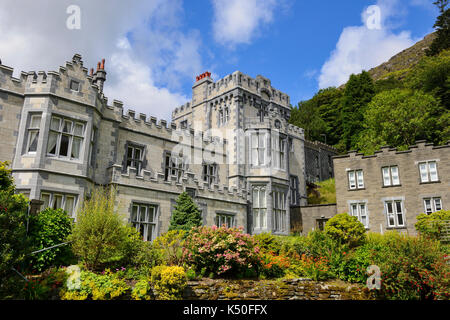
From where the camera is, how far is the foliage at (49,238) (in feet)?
37.7

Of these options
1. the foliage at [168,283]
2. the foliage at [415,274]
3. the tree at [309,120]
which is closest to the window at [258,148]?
the foliage at [415,274]

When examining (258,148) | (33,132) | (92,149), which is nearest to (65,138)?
(33,132)

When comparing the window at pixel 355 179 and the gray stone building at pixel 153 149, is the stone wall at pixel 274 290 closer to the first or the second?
the gray stone building at pixel 153 149

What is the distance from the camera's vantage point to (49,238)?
1205 centimetres

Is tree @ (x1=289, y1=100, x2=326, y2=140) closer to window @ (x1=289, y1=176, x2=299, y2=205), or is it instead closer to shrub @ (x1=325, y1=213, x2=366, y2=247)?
window @ (x1=289, y1=176, x2=299, y2=205)

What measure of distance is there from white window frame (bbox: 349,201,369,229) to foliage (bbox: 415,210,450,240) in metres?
4.16

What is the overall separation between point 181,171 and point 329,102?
146 feet

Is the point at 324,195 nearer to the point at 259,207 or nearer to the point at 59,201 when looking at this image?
the point at 259,207

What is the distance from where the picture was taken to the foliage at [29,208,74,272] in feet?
37.7

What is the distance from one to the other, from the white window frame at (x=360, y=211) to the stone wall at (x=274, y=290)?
12899mm

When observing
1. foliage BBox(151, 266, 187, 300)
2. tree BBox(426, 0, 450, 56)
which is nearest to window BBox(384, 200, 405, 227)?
foliage BBox(151, 266, 187, 300)

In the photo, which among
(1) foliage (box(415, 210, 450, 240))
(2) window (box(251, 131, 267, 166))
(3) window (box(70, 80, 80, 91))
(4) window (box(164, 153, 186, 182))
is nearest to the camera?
(3) window (box(70, 80, 80, 91))

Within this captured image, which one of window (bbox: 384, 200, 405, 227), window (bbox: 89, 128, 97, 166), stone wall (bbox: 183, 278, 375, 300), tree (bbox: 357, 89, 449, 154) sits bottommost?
stone wall (bbox: 183, 278, 375, 300)
